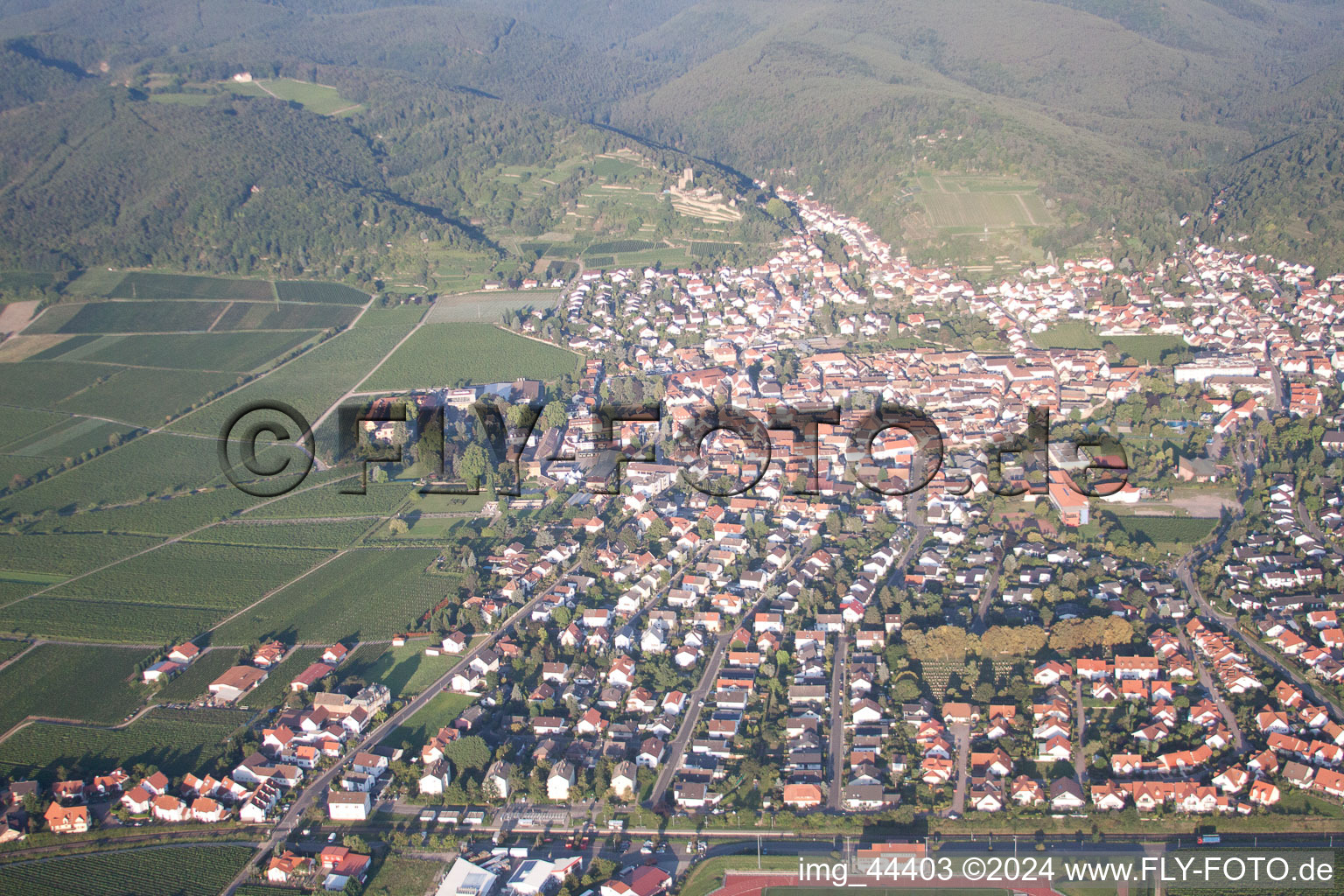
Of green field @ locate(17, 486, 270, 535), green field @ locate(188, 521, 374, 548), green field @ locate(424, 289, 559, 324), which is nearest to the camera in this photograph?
green field @ locate(188, 521, 374, 548)

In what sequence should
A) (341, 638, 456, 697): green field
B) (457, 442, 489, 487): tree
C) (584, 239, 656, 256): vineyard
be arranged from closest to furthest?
(341, 638, 456, 697): green field
(457, 442, 489, 487): tree
(584, 239, 656, 256): vineyard

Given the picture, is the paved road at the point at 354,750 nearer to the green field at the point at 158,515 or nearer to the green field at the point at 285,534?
the green field at the point at 285,534

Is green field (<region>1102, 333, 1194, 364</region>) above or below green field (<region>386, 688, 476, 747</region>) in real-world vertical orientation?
above

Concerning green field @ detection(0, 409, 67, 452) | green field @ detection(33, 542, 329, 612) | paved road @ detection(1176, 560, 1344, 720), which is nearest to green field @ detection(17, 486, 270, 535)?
green field @ detection(33, 542, 329, 612)

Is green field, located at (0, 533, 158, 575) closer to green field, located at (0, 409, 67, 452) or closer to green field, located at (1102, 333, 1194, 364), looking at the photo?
green field, located at (0, 409, 67, 452)

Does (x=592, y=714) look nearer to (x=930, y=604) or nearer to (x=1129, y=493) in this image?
(x=930, y=604)
